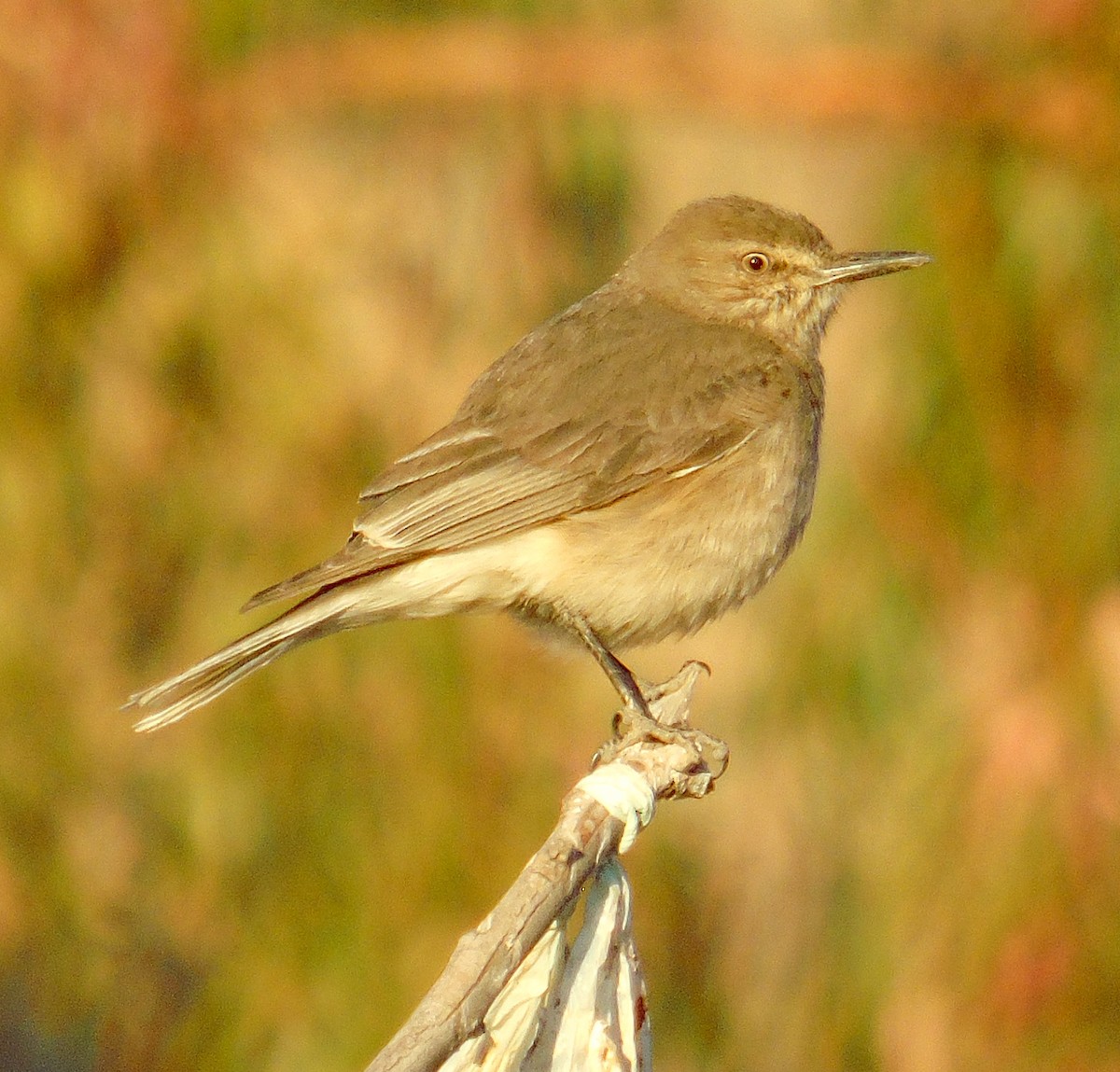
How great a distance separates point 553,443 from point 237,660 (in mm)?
894

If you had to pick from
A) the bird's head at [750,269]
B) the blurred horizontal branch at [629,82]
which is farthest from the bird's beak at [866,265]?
the blurred horizontal branch at [629,82]

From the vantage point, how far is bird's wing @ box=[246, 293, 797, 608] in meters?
3.81

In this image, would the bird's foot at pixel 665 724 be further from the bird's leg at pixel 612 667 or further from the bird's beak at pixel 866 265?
the bird's beak at pixel 866 265

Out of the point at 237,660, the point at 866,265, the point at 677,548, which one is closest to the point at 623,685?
the point at 677,548

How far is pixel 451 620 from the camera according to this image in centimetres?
474

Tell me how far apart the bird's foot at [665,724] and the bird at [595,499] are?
0.04 m

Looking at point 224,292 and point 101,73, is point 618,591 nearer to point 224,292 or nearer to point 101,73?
point 224,292

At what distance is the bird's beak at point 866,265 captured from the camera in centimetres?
Answer: 418

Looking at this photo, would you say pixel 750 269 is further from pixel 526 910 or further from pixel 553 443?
pixel 526 910

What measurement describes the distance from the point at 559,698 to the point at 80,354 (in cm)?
156

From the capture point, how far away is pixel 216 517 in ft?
15.2

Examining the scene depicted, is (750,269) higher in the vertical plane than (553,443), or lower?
higher

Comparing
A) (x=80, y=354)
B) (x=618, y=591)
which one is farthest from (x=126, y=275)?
(x=618, y=591)

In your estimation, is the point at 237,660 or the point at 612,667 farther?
the point at 612,667
